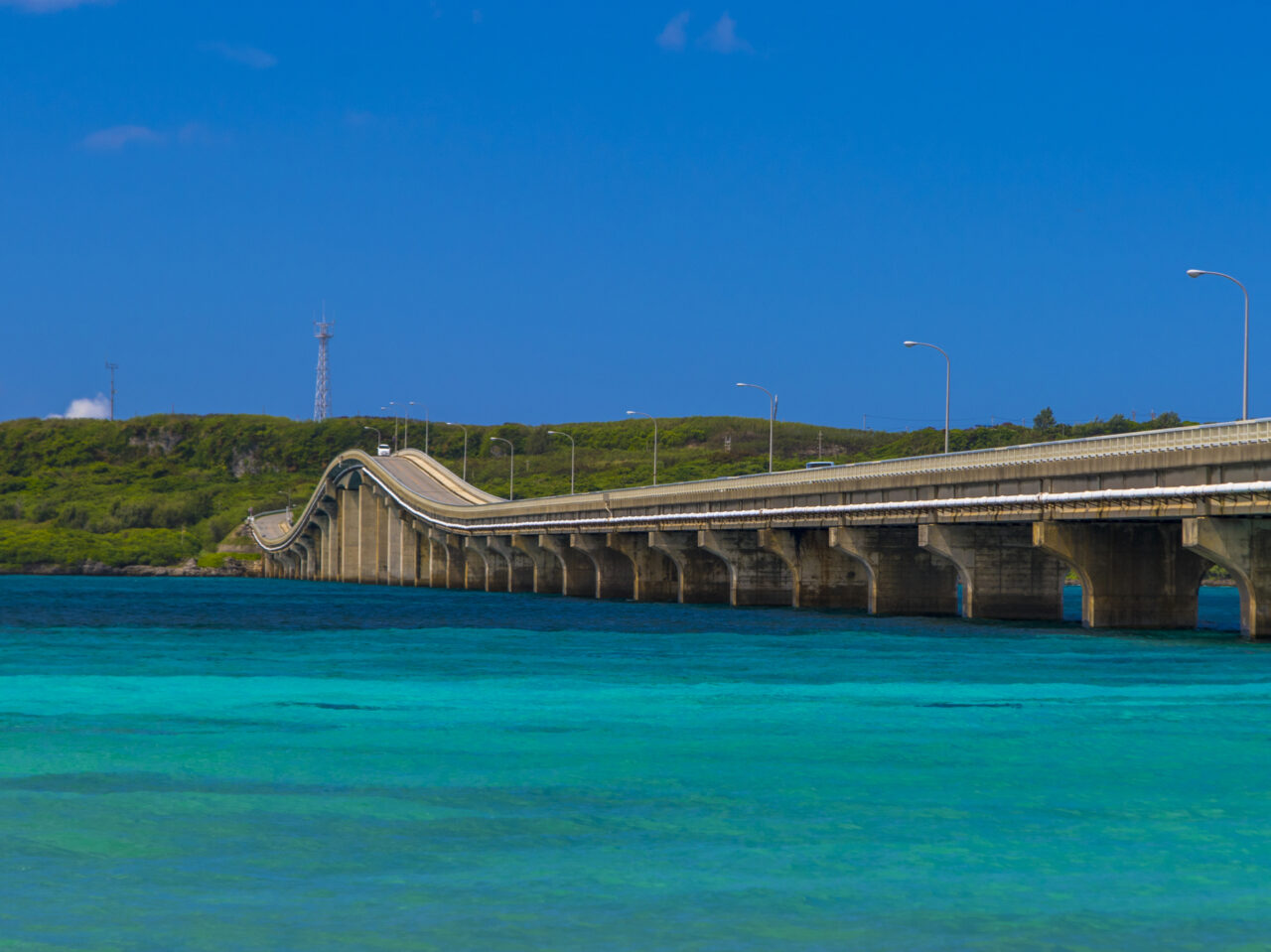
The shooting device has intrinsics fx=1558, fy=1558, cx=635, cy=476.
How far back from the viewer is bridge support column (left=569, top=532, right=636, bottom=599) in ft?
357

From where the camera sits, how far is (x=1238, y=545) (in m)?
45.8

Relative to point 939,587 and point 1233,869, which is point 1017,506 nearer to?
point 939,587

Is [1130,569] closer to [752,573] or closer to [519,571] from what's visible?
[752,573]

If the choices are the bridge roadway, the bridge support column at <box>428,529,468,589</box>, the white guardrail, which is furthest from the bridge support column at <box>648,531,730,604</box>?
the bridge support column at <box>428,529,468,589</box>

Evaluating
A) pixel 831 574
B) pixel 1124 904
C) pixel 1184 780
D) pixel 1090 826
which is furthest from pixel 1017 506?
pixel 1124 904

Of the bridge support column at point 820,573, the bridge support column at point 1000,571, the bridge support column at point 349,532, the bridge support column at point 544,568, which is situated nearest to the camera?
the bridge support column at point 1000,571

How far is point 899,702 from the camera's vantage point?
29984 millimetres

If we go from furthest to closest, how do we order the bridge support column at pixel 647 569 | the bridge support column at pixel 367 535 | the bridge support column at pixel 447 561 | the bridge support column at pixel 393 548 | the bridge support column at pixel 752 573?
the bridge support column at pixel 367 535 < the bridge support column at pixel 393 548 < the bridge support column at pixel 447 561 < the bridge support column at pixel 647 569 < the bridge support column at pixel 752 573

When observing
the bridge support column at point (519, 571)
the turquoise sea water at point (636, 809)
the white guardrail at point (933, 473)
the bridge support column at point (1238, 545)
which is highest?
the white guardrail at point (933, 473)

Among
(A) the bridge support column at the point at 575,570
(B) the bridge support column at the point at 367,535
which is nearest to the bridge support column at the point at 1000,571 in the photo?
(A) the bridge support column at the point at 575,570

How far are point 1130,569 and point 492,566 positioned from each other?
8628 centimetres

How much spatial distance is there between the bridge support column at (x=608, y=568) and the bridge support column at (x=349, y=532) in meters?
82.3

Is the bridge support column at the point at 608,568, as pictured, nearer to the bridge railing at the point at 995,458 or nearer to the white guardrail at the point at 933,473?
the white guardrail at the point at 933,473

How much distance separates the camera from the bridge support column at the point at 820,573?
269 feet
